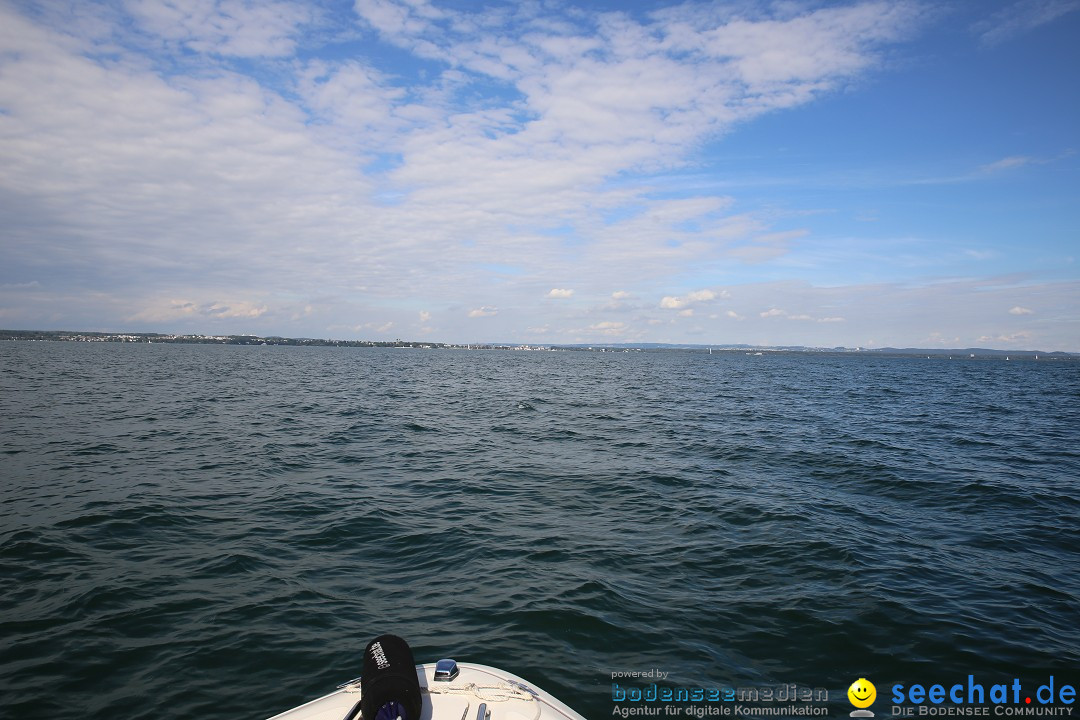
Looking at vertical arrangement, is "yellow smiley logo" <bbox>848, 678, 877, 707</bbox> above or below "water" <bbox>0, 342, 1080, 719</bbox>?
below

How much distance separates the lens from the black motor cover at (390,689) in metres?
5.76

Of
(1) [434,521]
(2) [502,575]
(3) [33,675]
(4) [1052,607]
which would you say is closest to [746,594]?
(2) [502,575]

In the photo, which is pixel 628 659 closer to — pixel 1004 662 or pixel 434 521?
pixel 1004 662

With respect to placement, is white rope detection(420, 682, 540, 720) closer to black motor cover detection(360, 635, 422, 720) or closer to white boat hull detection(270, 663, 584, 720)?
white boat hull detection(270, 663, 584, 720)

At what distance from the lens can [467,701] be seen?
6.16 metres

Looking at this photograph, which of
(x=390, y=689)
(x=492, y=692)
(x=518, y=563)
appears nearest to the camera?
(x=390, y=689)

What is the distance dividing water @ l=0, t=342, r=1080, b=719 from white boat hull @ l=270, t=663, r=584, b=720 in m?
1.57

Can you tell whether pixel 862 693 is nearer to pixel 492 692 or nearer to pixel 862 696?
pixel 862 696

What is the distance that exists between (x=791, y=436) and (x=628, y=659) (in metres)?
24.7

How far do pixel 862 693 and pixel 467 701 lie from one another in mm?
5876

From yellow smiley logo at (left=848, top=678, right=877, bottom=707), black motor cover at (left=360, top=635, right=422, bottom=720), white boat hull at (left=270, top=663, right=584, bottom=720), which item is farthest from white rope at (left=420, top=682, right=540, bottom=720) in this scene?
yellow smiley logo at (left=848, top=678, right=877, bottom=707)

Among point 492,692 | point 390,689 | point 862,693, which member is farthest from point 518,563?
point 862,693

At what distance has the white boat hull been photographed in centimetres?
596

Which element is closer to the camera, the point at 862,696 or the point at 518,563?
the point at 862,696
